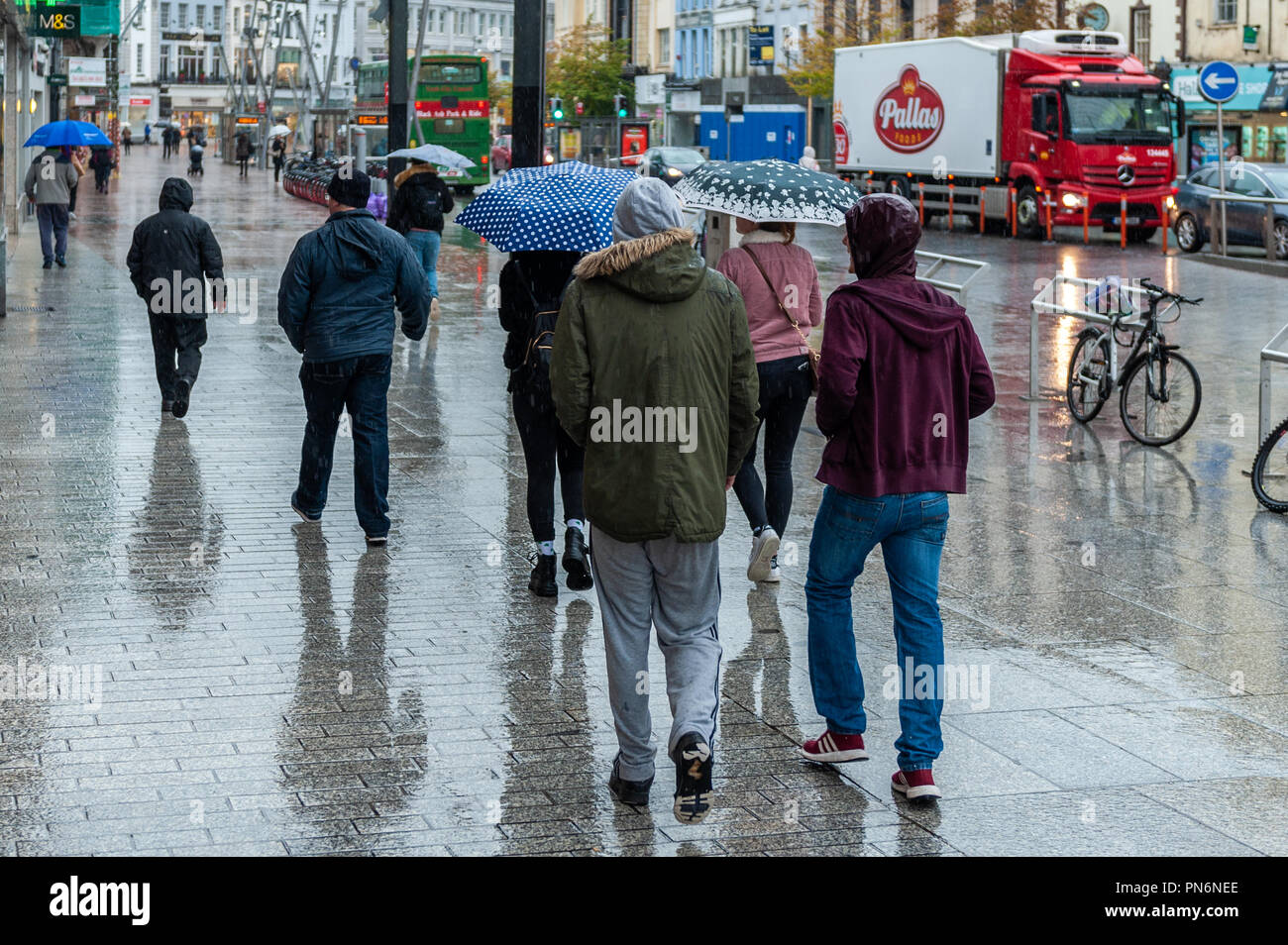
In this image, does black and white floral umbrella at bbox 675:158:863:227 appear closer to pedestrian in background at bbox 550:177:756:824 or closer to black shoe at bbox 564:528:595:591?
black shoe at bbox 564:528:595:591

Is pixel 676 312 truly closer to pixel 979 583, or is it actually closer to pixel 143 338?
pixel 979 583

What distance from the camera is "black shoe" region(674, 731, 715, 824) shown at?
523cm

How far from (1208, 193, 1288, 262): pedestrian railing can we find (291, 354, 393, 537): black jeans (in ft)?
64.2

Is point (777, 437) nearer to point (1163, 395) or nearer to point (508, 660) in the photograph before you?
point (508, 660)

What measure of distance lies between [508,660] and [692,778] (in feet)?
5.97

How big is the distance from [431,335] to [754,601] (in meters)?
10.3

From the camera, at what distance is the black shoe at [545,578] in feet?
26.1

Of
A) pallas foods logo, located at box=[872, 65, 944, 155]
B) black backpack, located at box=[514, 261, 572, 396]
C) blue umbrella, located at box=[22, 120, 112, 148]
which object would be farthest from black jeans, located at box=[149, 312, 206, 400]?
pallas foods logo, located at box=[872, 65, 944, 155]

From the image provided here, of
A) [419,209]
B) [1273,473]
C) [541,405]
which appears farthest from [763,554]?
[419,209]

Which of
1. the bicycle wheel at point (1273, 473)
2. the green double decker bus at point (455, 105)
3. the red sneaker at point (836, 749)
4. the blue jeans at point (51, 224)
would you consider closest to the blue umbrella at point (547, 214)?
the red sneaker at point (836, 749)

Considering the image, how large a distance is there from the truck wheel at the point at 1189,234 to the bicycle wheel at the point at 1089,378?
18247 mm

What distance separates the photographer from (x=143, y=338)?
16641 mm

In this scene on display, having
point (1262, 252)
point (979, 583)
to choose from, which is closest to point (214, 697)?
point (979, 583)

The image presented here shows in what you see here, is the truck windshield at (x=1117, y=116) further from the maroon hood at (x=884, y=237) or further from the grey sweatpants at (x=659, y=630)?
the grey sweatpants at (x=659, y=630)
